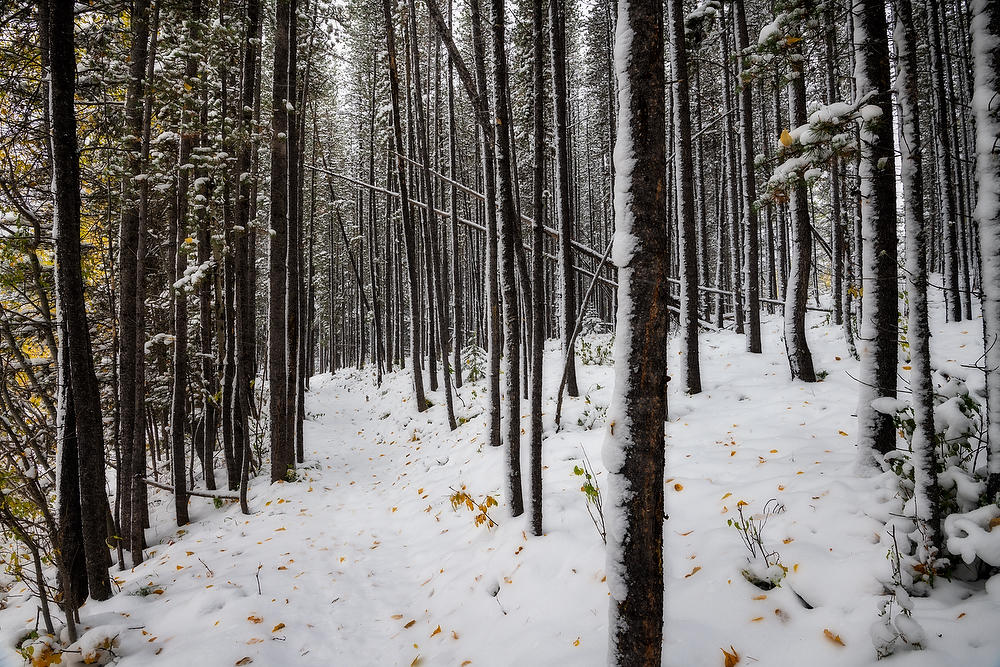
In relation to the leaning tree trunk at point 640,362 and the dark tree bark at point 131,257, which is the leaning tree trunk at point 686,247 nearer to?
the leaning tree trunk at point 640,362

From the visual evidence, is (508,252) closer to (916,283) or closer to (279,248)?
(916,283)

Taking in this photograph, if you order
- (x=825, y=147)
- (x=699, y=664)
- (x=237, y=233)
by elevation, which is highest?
(x=237, y=233)

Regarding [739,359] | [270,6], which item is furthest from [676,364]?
[270,6]

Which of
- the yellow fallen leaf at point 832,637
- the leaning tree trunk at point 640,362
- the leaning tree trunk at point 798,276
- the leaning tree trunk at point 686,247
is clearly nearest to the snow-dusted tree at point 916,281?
the yellow fallen leaf at point 832,637

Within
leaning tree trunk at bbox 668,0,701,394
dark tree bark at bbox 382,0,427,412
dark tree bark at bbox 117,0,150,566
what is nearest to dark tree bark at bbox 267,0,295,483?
dark tree bark at bbox 117,0,150,566

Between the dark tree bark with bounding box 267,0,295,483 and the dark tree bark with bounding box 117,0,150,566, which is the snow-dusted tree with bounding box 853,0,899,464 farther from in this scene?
the dark tree bark with bounding box 267,0,295,483

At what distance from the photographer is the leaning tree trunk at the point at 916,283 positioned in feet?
9.22

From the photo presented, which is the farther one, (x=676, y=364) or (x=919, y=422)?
(x=676, y=364)

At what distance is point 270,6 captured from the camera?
8445 millimetres

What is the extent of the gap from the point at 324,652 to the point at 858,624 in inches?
146

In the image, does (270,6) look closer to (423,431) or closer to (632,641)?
(423,431)

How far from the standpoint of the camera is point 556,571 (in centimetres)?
376

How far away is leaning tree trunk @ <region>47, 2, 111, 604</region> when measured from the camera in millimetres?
3781

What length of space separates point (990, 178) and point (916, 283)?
751mm
